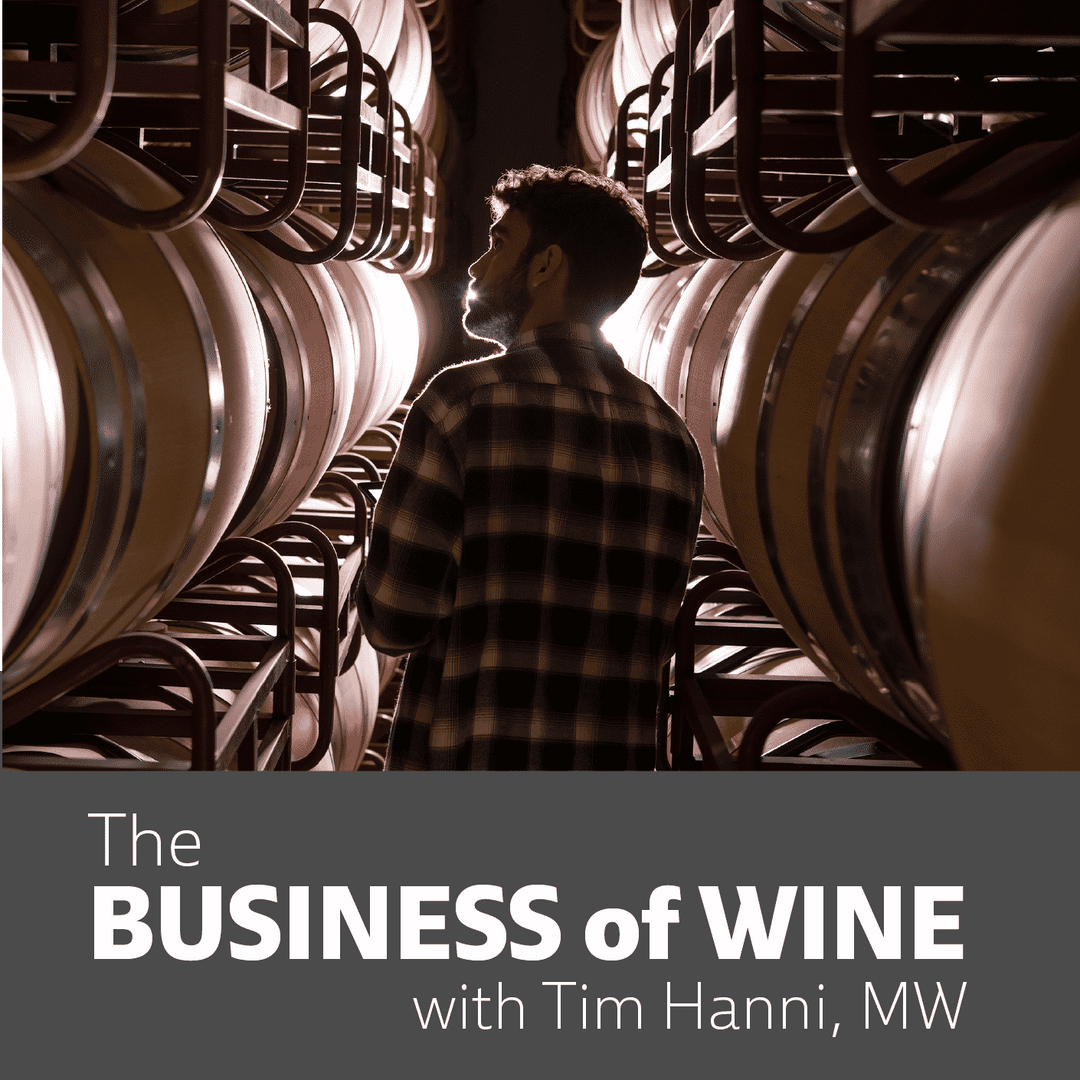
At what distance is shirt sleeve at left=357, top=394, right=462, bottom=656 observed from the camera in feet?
4.81

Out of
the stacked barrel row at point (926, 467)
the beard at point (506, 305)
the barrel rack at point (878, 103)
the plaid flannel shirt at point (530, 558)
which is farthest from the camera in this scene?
the beard at point (506, 305)

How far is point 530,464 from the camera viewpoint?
4.79ft

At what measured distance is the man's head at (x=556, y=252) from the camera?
1553mm

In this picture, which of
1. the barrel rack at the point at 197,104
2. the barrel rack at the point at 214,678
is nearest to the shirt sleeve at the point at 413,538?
the barrel rack at the point at 214,678

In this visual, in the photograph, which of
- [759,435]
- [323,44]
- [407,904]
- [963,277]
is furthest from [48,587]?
[323,44]

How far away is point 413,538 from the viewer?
4.85ft

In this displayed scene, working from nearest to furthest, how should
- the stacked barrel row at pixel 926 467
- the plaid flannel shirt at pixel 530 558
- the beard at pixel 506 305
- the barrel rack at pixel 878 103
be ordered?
the stacked barrel row at pixel 926 467 → the barrel rack at pixel 878 103 → the plaid flannel shirt at pixel 530 558 → the beard at pixel 506 305

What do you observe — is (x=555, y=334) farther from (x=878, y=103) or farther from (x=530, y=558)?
(x=878, y=103)

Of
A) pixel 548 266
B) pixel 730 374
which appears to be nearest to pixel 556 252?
pixel 548 266

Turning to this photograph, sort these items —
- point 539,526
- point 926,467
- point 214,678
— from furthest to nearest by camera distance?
point 214,678 → point 539,526 → point 926,467

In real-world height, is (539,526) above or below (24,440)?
below

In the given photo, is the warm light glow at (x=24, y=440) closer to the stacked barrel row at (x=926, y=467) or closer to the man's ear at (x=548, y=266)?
the man's ear at (x=548, y=266)

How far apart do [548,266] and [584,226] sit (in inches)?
2.8

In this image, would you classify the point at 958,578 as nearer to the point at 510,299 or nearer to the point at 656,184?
the point at 510,299
